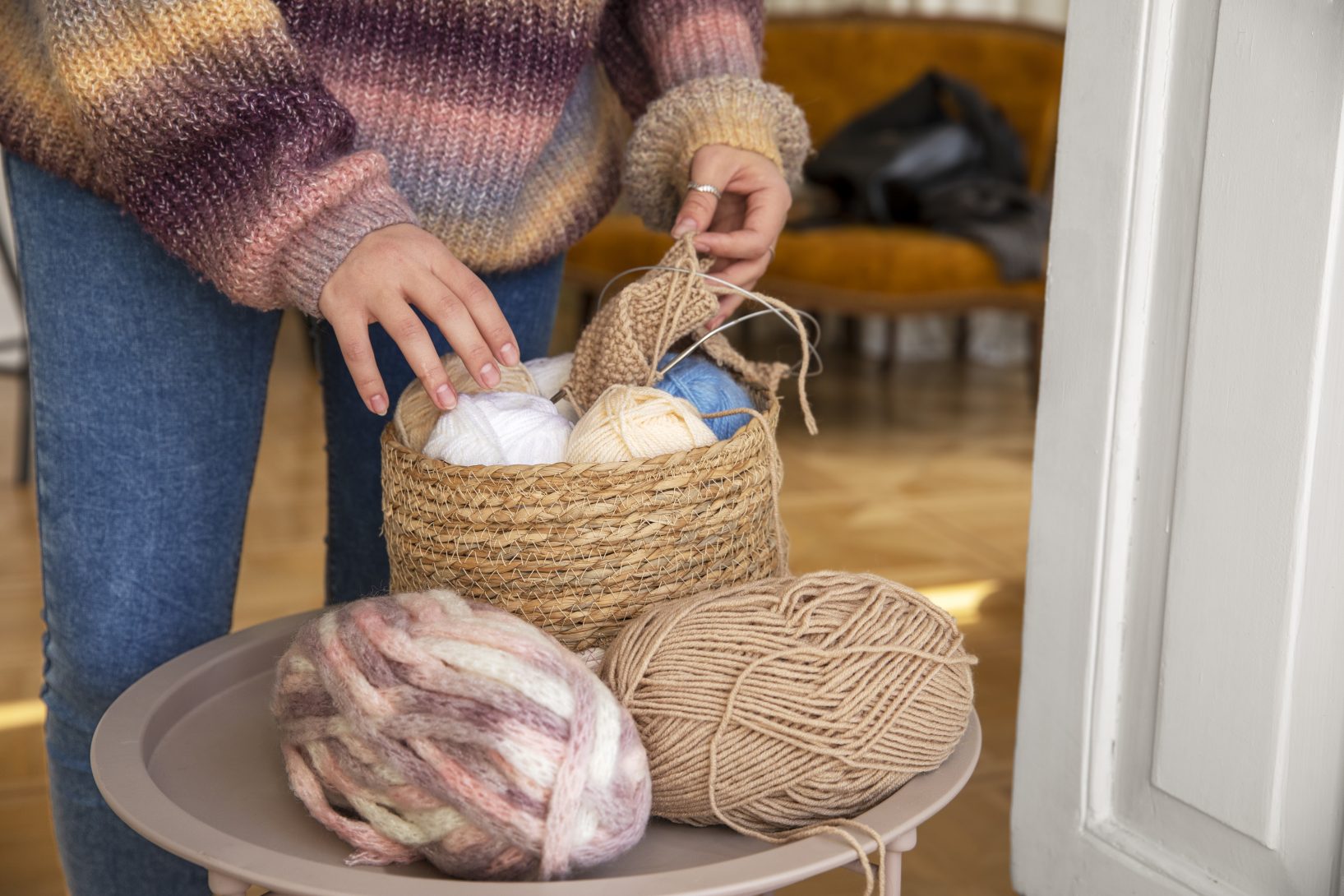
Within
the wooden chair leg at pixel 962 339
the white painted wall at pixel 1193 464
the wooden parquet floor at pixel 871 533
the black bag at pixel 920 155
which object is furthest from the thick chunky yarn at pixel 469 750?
the wooden chair leg at pixel 962 339

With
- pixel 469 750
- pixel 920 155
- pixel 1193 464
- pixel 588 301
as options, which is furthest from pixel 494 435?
pixel 588 301

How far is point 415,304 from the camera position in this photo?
634 mm

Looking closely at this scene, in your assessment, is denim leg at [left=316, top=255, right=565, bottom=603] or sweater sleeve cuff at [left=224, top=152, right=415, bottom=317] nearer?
sweater sleeve cuff at [left=224, top=152, right=415, bottom=317]

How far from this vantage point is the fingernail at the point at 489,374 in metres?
0.64

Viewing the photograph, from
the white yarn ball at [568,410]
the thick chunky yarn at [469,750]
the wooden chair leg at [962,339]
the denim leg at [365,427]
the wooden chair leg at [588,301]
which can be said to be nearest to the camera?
the thick chunky yarn at [469,750]

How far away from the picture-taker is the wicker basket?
624 mm

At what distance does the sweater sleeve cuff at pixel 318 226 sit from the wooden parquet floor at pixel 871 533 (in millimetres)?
860

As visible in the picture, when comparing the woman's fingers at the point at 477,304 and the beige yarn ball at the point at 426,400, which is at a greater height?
the woman's fingers at the point at 477,304

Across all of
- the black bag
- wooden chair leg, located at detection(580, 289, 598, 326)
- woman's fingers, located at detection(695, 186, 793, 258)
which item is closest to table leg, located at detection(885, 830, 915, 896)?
woman's fingers, located at detection(695, 186, 793, 258)

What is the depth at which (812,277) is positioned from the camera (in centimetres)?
284

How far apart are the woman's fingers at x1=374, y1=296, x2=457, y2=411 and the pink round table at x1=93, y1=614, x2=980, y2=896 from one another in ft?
0.72

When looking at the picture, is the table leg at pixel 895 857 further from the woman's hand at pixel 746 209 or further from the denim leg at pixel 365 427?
the denim leg at pixel 365 427

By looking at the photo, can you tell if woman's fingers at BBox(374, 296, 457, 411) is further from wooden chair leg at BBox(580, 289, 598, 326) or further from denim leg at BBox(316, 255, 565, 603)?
wooden chair leg at BBox(580, 289, 598, 326)

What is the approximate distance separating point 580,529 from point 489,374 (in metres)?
0.09
